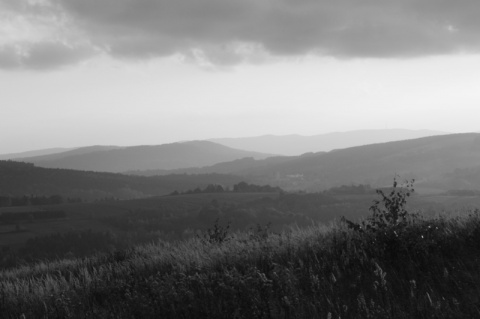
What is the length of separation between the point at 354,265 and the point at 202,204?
347 ft

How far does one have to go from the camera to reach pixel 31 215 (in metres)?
95.5

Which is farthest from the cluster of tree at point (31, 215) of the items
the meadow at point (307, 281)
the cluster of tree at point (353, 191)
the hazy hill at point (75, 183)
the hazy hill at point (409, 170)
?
the meadow at point (307, 281)

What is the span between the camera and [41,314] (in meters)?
7.91

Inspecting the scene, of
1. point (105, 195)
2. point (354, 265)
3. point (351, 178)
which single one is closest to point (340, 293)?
point (354, 265)

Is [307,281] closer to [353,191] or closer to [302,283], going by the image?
[302,283]

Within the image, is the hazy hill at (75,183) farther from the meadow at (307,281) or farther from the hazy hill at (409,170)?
the meadow at (307,281)

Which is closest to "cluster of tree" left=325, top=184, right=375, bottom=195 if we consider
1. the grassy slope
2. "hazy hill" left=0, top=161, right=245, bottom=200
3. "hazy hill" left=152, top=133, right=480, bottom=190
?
"hazy hill" left=152, top=133, right=480, bottom=190

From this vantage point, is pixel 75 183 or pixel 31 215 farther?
pixel 75 183

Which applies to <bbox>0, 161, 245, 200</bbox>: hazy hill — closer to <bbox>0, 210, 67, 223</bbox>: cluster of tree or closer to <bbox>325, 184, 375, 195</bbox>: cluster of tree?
<bbox>0, 210, 67, 223</bbox>: cluster of tree

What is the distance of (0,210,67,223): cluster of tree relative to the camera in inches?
3625

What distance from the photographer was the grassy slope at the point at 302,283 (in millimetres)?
6312

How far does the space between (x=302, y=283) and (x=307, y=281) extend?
0.07 m

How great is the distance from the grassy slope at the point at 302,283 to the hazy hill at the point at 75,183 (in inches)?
4941

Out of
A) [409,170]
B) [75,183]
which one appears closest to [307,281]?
[75,183]
